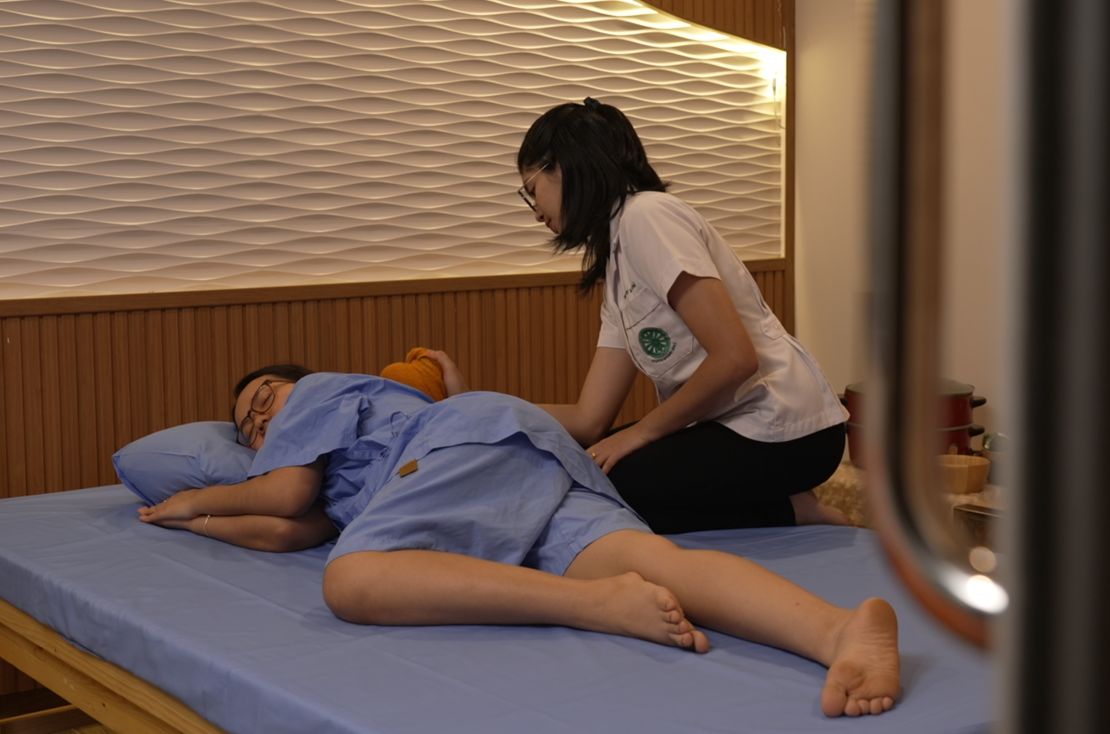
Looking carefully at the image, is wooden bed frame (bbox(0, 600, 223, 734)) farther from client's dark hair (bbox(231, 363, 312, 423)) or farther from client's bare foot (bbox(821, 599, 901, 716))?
client's bare foot (bbox(821, 599, 901, 716))

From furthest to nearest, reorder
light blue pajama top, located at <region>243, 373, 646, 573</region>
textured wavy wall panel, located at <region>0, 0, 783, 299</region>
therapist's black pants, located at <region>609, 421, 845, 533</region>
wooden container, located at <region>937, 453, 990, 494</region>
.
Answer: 1. wooden container, located at <region>937, 453, 990, 494</region>
2. textured wavy wall panel, located at <region>0, 0, 783, 299</region>
3. therapist's black pants, located at <region>609, 421, 845, 533</region>
4. light blue pajama top, located at <region>243, 373, 646, 573</region>

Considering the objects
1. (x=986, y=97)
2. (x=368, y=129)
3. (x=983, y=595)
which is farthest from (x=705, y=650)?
(x=986, y=97)

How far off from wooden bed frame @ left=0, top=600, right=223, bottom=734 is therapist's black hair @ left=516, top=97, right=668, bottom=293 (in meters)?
1.25

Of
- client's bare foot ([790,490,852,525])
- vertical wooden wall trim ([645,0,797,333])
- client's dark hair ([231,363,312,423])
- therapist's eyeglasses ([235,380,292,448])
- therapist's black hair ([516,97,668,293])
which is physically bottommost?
client's bare foot ([790,490,852,525])

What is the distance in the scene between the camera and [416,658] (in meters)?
1.87

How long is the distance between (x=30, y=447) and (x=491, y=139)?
1.62 m

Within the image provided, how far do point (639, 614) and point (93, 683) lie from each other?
1078 mm

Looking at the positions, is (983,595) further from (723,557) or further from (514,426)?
(514,426)

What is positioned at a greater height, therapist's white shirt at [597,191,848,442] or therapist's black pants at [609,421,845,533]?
therapist's white shirt at [597,191,848,442]

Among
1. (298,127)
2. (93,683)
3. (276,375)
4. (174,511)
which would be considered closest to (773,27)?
(298,127)

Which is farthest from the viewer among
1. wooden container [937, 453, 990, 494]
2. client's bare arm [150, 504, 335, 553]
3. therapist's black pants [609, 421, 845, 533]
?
wooden container [937, 453, 990, 494]

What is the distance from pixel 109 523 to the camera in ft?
9.16

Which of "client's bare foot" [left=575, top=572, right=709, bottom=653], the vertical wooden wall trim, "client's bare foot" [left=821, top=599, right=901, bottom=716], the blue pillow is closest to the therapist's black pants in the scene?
"client's bare foot" [left=575, top=572, right=709, bottom=653]

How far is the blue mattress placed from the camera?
5.28 ft
